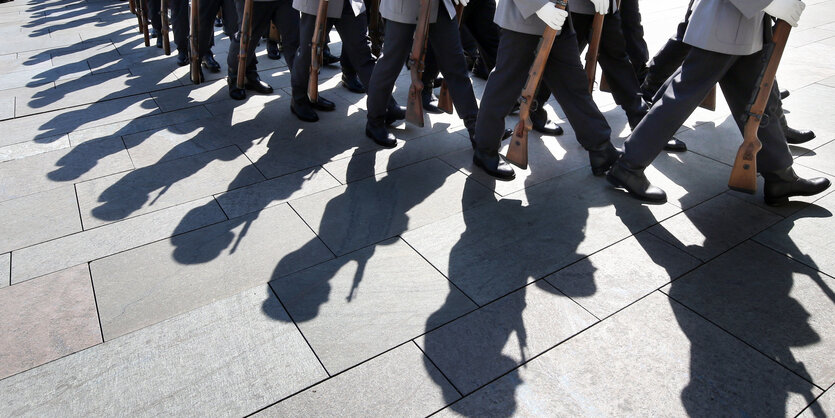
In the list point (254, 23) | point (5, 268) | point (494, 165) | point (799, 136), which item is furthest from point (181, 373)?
point (799, 136)

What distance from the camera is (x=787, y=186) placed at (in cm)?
375

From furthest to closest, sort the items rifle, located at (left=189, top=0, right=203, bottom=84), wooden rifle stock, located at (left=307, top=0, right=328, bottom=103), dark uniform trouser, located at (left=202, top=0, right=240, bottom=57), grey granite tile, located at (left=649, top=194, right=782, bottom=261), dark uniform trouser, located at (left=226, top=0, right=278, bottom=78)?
dark uniform trouser, located at (left=202, top=0, right=240, bottom=57) → rifle, located at (left=189, top=0, right=203, bottom=84) → dark uniform trouser, located at (left=226, top=0, right=278, bottom=78) → wooden rifle stock, located at (left=307, top=0, right=328, bottom=103) → grey granite tile, located at (left=649, top=194, right=782, bottom=261)

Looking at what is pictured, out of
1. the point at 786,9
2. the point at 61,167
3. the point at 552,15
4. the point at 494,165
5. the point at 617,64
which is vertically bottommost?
the point at 61,167

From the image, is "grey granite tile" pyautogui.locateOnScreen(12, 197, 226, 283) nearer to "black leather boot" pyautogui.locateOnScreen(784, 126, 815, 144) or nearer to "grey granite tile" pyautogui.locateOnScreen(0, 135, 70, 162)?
"grey granite tile" pyautogui.locateOnScreen(0, 135, 70, 162)

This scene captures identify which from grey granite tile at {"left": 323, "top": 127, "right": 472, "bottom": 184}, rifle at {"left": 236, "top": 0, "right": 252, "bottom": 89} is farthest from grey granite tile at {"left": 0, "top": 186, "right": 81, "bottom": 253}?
rifle at {"left": 236, "top": 0, "right": 252, "bottom": 89}

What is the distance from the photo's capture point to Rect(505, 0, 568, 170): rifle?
3.62 metres

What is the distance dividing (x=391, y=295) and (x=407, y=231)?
25.2 inches

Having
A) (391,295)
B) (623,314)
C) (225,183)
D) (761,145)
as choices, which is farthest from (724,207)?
(225,183)

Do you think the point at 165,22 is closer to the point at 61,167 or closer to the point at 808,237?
the point at 61,167

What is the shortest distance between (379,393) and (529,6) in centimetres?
236

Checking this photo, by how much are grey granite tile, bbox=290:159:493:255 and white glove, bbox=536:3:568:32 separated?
3.76 ft

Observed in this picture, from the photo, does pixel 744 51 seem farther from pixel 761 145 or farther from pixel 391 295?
pixel 391 295

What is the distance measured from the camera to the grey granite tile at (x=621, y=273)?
2988mm

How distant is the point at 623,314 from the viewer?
9.43 feet
